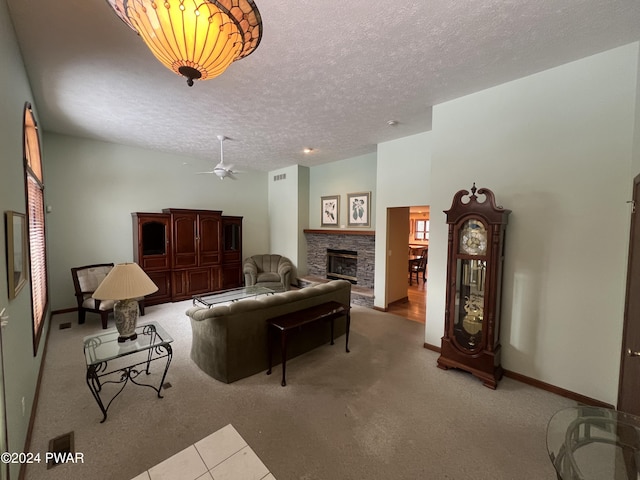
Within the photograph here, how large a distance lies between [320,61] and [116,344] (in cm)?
318

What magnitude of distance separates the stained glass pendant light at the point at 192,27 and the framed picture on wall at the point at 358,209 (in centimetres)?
448

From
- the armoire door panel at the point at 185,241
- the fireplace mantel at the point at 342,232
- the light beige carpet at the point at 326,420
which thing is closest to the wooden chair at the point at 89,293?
the light beige carpet at the point at 326,420

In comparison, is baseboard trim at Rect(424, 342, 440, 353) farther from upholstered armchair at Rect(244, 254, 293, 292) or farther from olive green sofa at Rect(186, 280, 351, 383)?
upholstered armchair at Rect(244, 254, 293, 292)

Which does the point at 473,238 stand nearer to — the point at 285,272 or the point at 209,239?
the point at 285,272

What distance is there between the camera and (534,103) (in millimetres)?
2602

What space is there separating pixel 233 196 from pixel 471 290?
5609 mm

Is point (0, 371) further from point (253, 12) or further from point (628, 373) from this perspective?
point (628, 373)

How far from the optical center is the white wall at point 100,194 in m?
4.47

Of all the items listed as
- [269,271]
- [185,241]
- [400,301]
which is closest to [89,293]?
[185,241]

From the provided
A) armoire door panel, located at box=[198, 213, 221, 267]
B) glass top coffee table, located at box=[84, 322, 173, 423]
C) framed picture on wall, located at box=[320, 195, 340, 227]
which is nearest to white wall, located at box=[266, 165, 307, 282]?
framed picture on wall, located at box=[320, 195, 340, 227]

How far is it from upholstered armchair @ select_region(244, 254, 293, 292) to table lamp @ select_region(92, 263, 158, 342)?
319 cm

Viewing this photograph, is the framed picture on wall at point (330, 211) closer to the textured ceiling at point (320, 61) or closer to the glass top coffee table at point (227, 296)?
the textured ceiling at point (320, 61)

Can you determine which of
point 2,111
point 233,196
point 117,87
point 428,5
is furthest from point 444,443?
point 233,196

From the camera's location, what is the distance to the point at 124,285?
222cm
